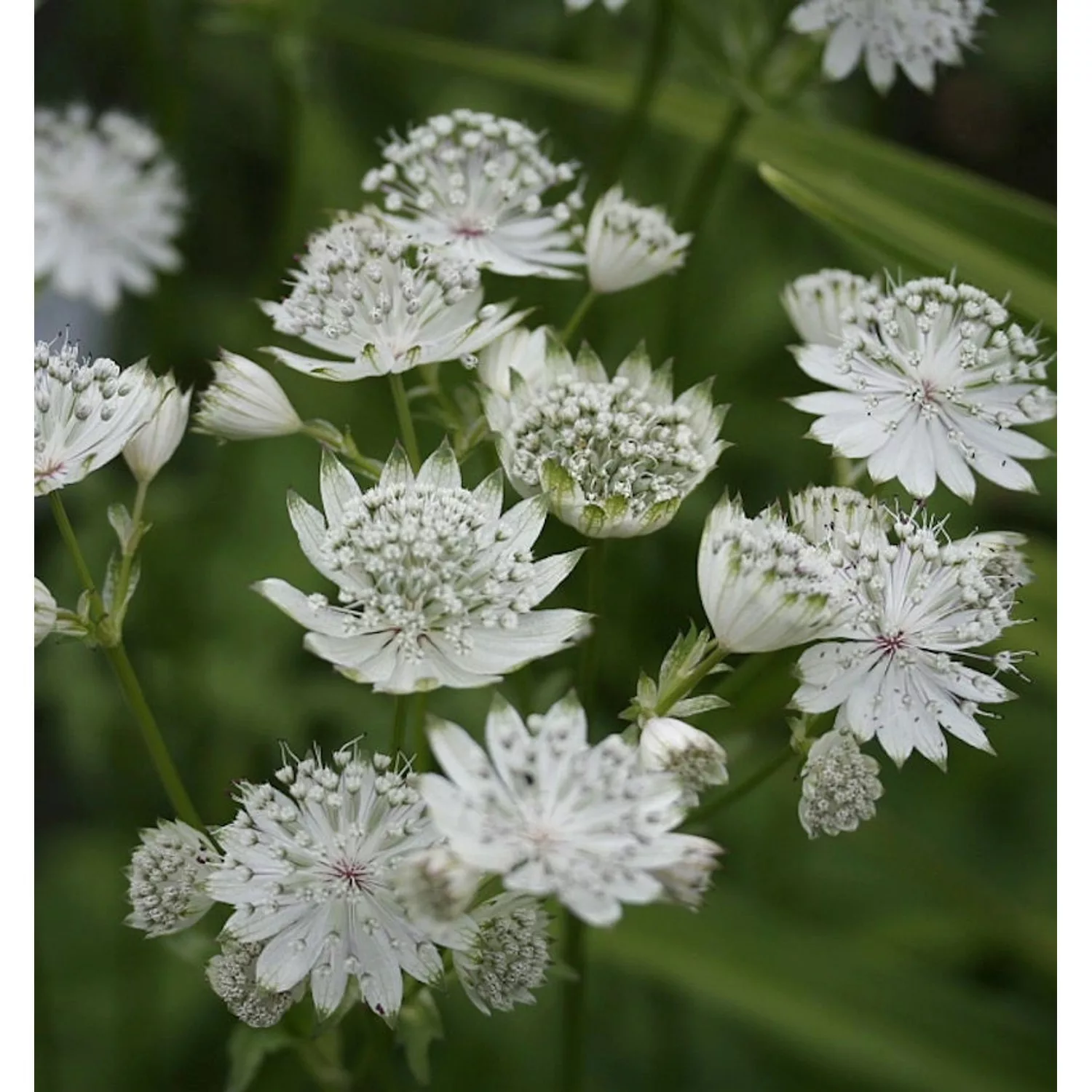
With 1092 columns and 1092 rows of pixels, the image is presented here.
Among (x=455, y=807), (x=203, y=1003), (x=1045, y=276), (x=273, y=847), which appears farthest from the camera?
(x=203, y=1003)

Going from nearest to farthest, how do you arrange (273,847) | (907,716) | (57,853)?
1. (273,847)
2. (907,716)
3. (57,853)

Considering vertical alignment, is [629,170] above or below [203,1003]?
above

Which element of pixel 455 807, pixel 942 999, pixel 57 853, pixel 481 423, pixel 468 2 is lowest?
pixel 57 853

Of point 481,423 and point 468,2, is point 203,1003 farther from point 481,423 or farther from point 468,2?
point 468,2

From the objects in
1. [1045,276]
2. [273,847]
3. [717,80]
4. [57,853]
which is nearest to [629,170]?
[717,80]

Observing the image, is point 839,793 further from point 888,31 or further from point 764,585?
point 888,31

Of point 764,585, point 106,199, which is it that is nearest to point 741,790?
point 764,585

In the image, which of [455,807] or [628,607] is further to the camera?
[628,607]
